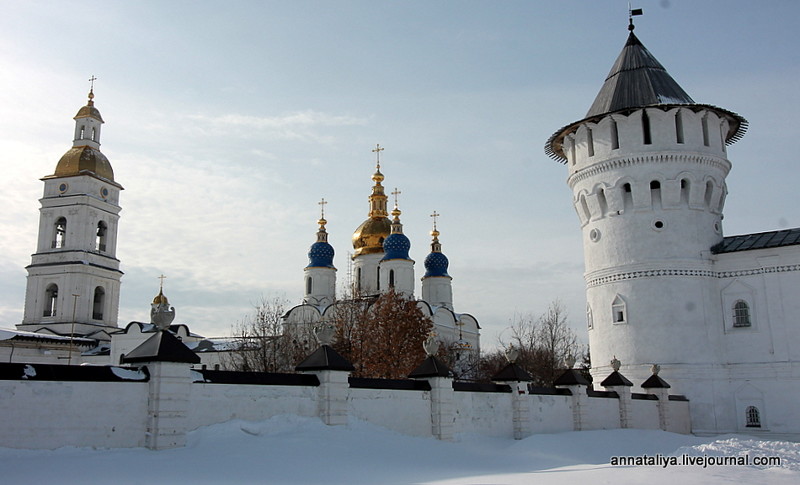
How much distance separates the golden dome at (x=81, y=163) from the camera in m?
49.9

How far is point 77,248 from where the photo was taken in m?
49.0

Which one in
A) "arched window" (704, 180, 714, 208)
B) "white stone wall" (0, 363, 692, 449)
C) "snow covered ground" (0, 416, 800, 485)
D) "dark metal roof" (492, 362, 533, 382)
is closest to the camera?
"snow covered ground" (0, 416, 800, 485)

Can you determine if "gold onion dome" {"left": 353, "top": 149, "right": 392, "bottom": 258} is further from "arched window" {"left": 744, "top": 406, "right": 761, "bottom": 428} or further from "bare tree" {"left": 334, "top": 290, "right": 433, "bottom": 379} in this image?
"arched window" {"left": 744, "top": 406, "right": 761, "bottom": 428}

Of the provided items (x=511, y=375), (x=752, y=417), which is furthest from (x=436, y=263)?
(x=511, y=375)

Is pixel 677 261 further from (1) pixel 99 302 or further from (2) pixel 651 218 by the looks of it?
(1) pixel 99 302

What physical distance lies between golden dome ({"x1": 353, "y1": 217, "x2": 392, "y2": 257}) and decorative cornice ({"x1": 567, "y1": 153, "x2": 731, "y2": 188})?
25.4 meters

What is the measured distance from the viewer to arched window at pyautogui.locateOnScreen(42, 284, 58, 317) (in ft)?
162

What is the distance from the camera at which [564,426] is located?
20.8 m

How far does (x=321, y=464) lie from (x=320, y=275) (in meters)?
39.5

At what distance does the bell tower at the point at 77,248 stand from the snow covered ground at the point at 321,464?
4057 centimetres

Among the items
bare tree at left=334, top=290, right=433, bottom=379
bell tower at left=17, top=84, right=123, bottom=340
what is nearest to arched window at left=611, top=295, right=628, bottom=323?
bare tree at left=334, top=290, right=433, bottom=379

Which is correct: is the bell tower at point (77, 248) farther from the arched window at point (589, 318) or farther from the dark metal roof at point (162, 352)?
the dark metal roof at point (162, 352)

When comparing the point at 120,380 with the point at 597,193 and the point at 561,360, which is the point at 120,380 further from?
the point at 561,360

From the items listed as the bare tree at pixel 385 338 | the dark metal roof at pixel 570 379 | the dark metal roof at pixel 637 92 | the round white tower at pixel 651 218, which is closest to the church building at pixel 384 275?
the bare tree at pixel 385 338
